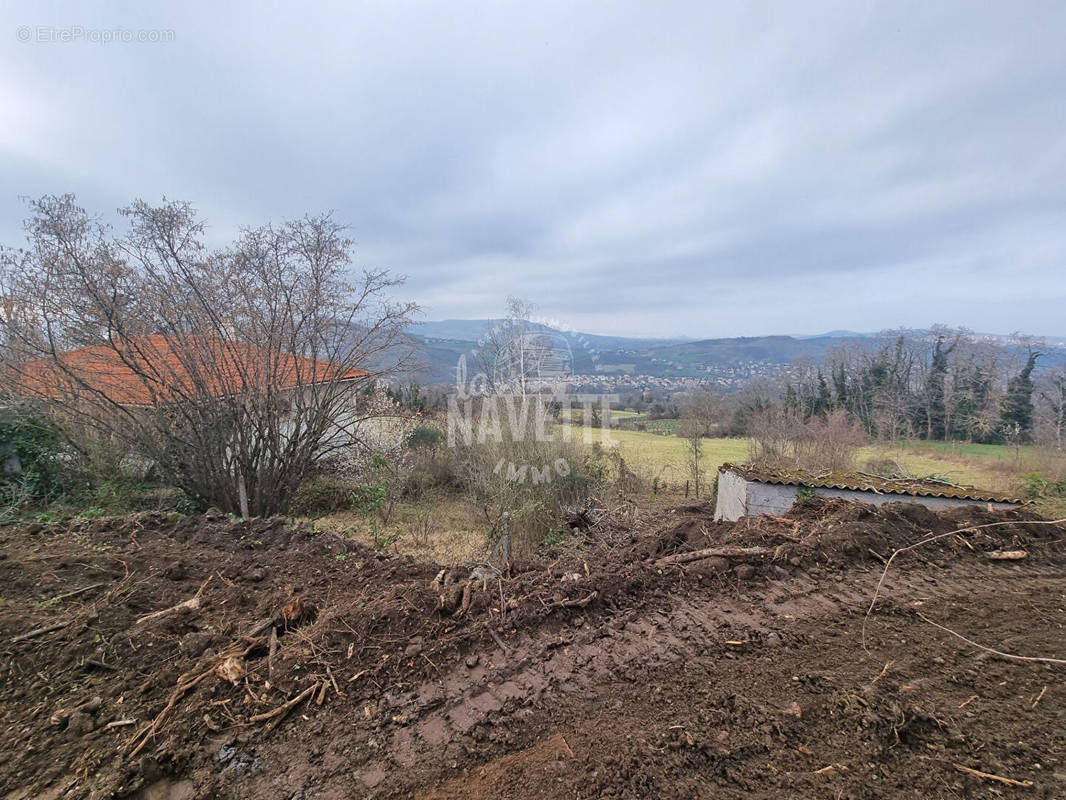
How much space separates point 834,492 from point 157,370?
37.8 ft

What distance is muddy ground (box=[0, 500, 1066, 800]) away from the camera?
182cm

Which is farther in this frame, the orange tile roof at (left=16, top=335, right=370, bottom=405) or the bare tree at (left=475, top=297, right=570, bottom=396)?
the bare tree at (left=475, top=297, right=570, bottom=396)

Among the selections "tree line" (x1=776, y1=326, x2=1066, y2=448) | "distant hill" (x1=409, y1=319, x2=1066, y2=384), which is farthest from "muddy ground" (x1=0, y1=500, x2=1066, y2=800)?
"tree line" (x1=776, y1=326, x2=1066, y2=448)

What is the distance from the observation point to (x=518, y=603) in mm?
3029

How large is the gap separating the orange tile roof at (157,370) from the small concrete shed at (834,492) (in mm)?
8549

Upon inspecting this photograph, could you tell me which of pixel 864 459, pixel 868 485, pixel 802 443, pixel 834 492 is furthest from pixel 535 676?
pixel 864 459

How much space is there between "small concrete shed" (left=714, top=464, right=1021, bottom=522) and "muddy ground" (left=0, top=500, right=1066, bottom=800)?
3143 mm

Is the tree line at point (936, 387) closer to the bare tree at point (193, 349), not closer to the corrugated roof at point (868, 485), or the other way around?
the corrugated roof at point (868, 485)

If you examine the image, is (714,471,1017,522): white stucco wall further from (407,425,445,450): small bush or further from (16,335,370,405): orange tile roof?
(407,425,445,450): small bush

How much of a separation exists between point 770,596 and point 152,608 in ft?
14.5

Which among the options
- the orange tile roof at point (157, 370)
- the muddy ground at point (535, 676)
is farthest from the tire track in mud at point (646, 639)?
the orange tile roof at point (157, 370)

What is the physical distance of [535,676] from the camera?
246cm

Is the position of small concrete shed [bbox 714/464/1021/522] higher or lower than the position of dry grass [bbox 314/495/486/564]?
higher

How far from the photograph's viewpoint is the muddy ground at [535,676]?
1.82 m
